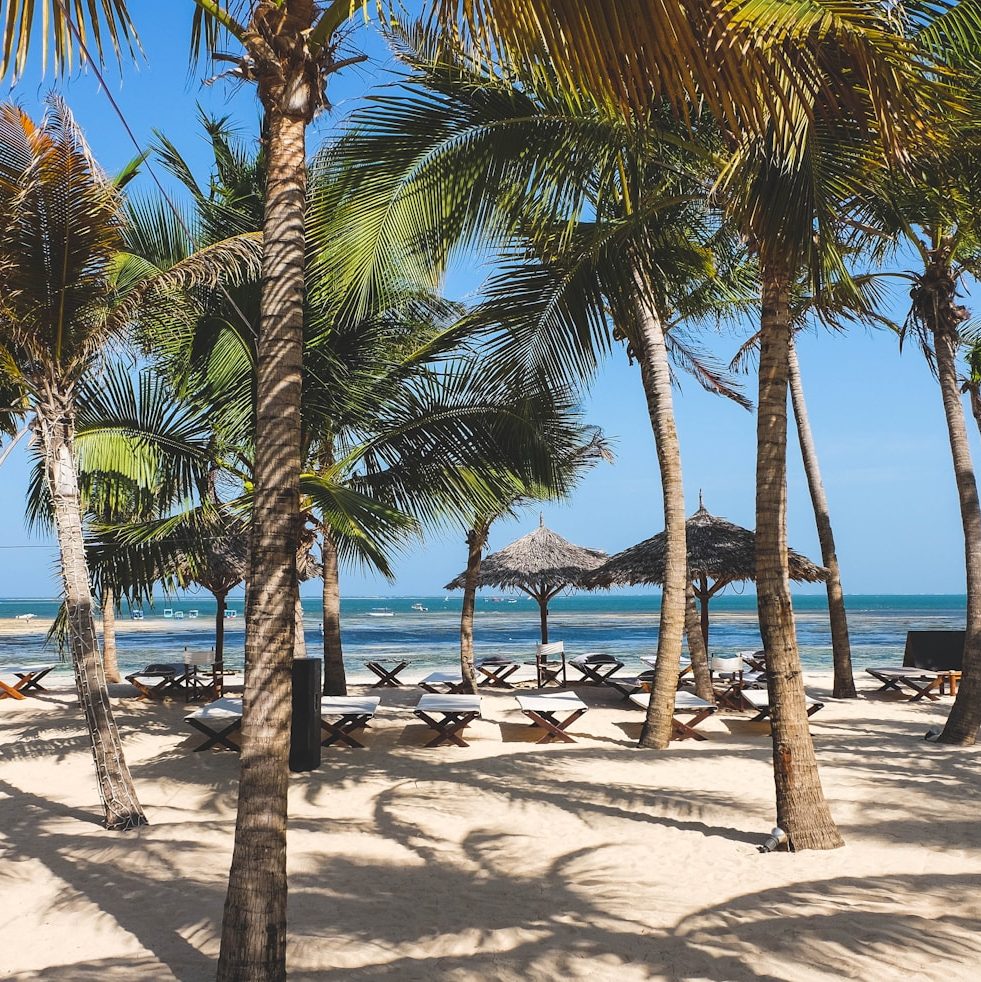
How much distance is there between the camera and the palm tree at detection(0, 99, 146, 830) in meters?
5.89

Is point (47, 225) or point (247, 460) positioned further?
point (247, 460)

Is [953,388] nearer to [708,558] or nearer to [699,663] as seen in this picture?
[699,663]

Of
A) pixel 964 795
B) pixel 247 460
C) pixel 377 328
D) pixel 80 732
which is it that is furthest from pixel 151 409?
pixel 964 795

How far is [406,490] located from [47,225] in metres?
4.26

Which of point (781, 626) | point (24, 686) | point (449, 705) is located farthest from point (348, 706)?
point (24, 686)

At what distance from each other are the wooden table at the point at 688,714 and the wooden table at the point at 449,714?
1.99 metres

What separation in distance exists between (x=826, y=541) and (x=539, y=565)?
642 cm

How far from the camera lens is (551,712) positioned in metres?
9.84

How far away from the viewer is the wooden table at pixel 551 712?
9.64m

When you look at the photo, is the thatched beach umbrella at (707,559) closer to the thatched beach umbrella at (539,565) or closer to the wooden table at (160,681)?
the thatched beach umbrella at (539,565)

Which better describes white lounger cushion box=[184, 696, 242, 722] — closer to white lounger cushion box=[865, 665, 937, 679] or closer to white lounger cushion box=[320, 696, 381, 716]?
white lounger cushion box=[320, 696, 381, 716]

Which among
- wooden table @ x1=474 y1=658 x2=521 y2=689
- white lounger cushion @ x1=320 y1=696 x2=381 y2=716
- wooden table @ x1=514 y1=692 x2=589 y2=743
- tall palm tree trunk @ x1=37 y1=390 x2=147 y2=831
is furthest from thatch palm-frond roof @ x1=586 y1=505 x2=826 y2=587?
tall palm tree trunk @ x1=37 y1=390 x2=147 y2=831

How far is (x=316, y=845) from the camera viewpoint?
19.3ft

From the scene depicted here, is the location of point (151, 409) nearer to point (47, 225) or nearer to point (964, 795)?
point (47, 225)
